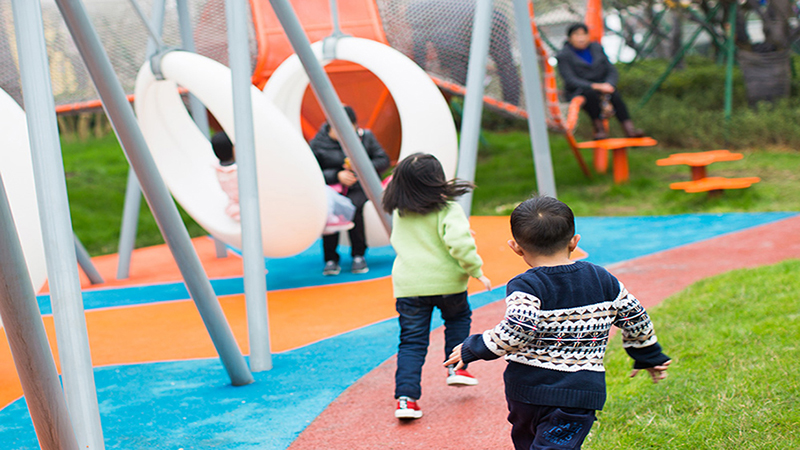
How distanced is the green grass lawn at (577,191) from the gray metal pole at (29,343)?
7420 millimetres

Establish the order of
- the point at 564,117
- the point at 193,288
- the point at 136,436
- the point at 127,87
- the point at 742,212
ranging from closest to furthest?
the point at 136,436, the point at 193,288, the point at 742,212, the point at 127,87, the point at 564,117

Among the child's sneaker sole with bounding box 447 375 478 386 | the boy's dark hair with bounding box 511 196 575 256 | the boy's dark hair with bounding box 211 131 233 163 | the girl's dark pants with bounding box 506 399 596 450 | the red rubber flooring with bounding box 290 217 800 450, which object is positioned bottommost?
the red rubber flooring with bounding box 290 217 800 450

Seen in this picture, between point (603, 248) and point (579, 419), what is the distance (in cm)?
510

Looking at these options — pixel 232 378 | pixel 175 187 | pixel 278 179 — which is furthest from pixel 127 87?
pixel 232 378

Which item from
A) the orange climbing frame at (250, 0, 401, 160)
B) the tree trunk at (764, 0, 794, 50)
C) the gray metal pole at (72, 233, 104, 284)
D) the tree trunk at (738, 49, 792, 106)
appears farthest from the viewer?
the tree trunk at (738, 49, 792, 106)

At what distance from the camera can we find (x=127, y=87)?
925 cm

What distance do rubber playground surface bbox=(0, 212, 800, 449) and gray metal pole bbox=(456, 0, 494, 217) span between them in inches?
38.8

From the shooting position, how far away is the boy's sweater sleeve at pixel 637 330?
2246mm

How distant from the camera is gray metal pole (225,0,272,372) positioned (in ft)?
13.8

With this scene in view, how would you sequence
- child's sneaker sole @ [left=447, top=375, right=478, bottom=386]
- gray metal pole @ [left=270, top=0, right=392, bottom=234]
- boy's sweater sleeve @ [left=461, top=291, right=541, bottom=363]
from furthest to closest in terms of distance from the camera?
gray metal pole @ [left=270, top=0, right=392, bottom=234] → child's sneaker sole @ [left=447, top=375, right=478, bottom=386] → boy's sweater sleeve @ [left=461, top=291, right=541, bottom=363]

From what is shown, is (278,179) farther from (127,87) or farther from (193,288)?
(127,87)

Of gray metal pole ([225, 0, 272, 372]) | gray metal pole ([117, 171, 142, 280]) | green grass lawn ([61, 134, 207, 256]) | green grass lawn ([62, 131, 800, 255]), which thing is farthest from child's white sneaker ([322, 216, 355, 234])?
green grass lawn ([61, 134, 207, 256])

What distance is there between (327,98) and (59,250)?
223cm

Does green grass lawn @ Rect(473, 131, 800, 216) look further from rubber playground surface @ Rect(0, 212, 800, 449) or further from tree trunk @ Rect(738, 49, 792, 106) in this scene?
tree trunk @ Rect(738, 49, 792, 106)
